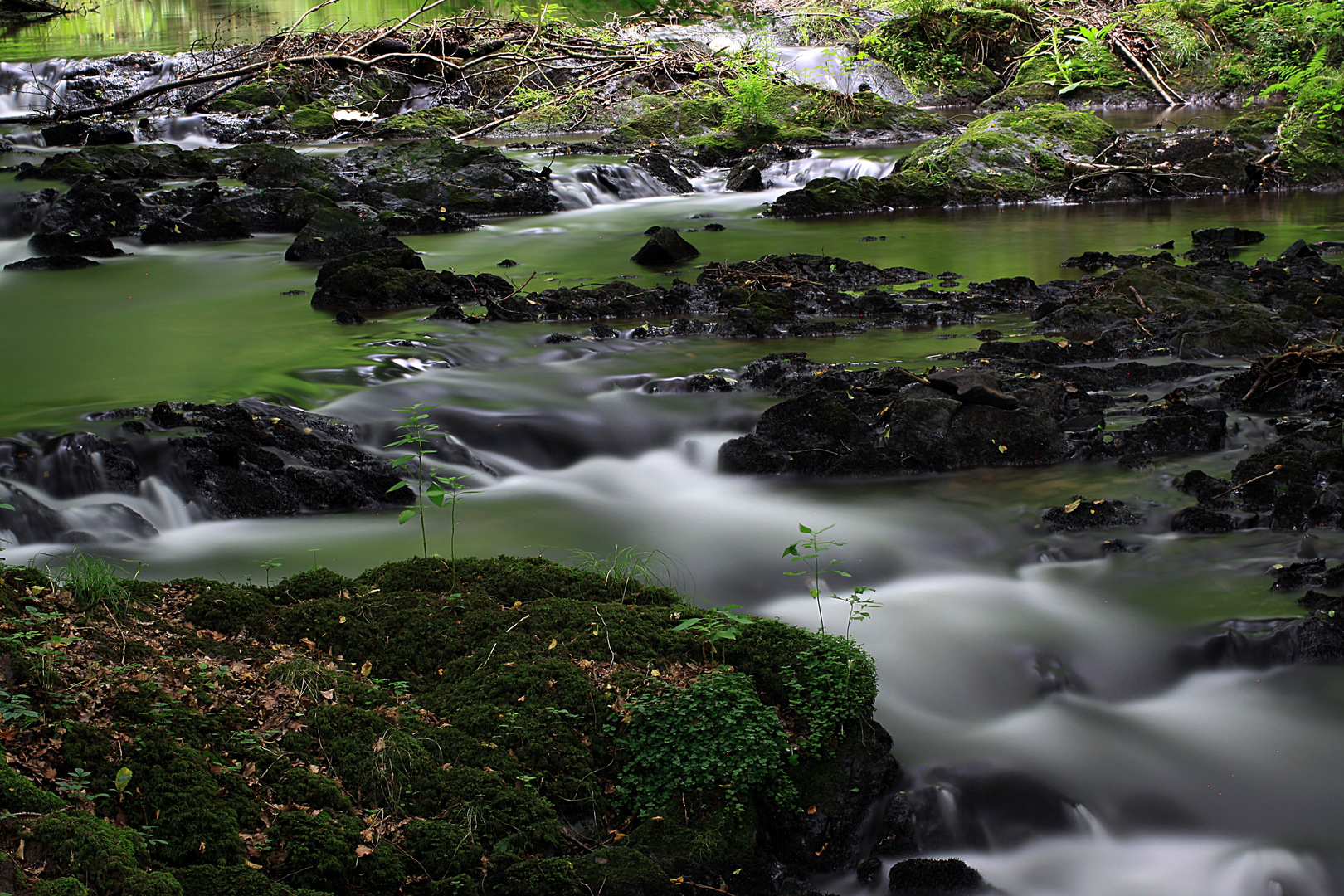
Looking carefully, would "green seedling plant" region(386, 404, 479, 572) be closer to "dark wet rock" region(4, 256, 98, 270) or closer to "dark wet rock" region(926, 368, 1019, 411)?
"dark wet rock" region(926, 368, 1019, 411)

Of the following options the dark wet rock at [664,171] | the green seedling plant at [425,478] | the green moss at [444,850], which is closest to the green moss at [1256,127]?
the dark wet rock at [664,171]

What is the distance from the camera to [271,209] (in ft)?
47.9

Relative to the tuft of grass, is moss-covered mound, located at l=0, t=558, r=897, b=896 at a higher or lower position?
lower

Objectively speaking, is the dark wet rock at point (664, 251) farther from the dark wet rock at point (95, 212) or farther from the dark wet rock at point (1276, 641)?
the dark wet rock at point (1276, 641)

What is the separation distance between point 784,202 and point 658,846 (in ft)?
44.2

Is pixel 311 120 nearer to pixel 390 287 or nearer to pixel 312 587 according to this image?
pixel 390 287

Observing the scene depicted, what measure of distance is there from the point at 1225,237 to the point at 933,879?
36.8ft

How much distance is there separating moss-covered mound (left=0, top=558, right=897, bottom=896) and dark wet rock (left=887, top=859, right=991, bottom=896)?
197 millimetres

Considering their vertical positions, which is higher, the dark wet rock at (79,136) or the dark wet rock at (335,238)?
the dark wet rock at (79,136)

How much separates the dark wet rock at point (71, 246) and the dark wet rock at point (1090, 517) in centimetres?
1188

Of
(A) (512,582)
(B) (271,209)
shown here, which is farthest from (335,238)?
(A) (512,582)

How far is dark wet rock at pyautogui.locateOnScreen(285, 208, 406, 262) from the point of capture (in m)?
12.8

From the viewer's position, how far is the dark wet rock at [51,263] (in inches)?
477

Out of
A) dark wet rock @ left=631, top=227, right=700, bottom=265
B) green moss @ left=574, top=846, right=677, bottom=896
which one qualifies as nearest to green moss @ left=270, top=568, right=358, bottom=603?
green moss @ left=574, top=846, right=677, bottom=896
